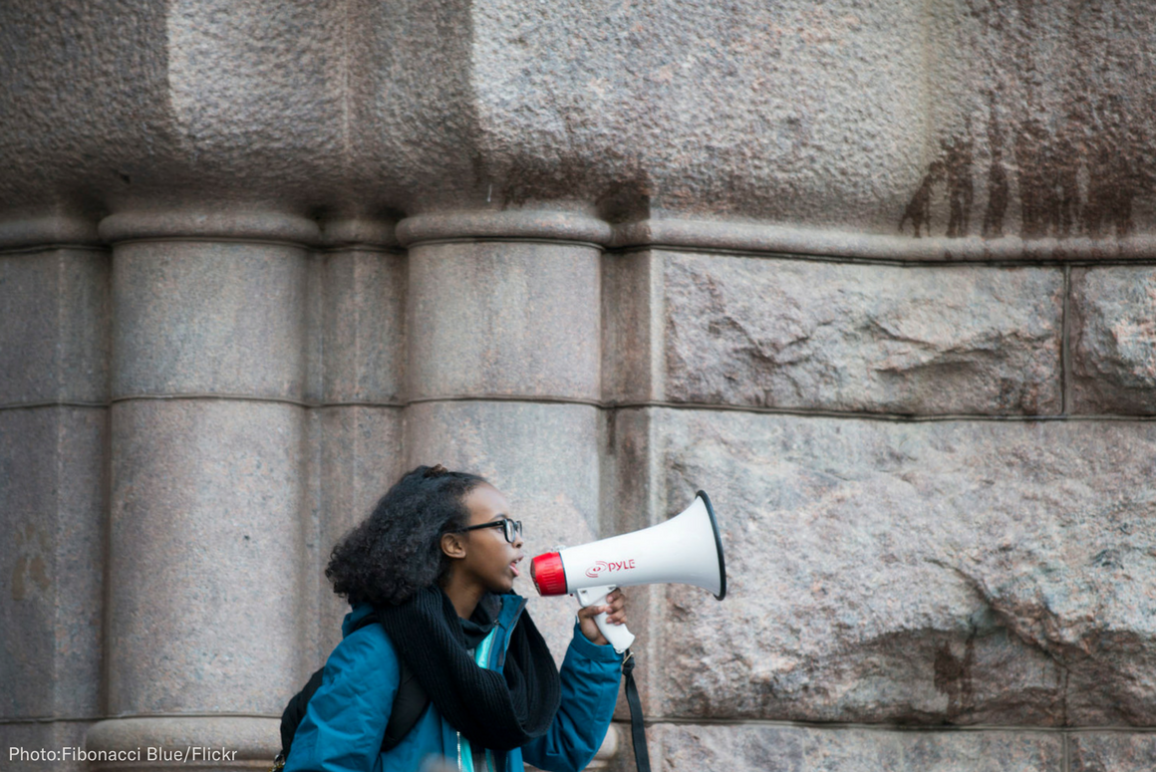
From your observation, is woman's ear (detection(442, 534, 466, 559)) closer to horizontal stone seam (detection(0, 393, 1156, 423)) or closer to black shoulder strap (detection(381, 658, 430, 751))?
black shoulder strap (detection(381, 658, 430, 751))

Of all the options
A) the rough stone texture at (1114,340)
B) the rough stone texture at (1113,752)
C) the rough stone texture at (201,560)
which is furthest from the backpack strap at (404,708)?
the rough stone texture at (1114,340)

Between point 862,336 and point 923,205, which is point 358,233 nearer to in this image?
point 862,336

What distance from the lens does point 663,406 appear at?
14.4ft

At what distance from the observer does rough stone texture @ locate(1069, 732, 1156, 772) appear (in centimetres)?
445

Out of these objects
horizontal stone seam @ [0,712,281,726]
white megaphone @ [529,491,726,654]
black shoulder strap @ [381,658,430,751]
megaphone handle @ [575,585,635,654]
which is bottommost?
horizontal stone seam @ [0,712,281,726]

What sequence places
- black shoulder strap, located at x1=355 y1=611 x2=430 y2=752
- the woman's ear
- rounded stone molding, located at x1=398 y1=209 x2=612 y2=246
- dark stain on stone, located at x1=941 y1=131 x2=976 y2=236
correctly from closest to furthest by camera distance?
black shoulder strap, located at x1=355 y1=611 x2=430 y2=752 < the woman's ear < rounded stone molding, located at x1=398 y1=209 x2=612 y2=246 < dark stain on stone, located at x1=941 y1=131 x2=976 y2=236

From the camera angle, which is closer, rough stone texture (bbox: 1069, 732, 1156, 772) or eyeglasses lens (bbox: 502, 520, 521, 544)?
eyeglasses lens (bbox: 502, 520, 521, 544)

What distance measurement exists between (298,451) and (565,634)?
96 cm

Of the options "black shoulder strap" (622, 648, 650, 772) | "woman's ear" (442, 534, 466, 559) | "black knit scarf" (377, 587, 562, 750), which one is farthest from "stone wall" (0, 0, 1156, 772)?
"black knit scarf" (377, 587, 562, 750)

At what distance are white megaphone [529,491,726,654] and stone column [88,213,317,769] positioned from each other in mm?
1158

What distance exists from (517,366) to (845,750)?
152 cm

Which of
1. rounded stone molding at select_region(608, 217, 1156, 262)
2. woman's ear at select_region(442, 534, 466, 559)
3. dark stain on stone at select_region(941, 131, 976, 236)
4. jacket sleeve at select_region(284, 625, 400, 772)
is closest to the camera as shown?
jacket sleeve at select_region(284, 625, 400, 772)

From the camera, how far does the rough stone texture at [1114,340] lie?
4.53 m

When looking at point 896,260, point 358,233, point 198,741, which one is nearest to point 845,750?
point 896,260
